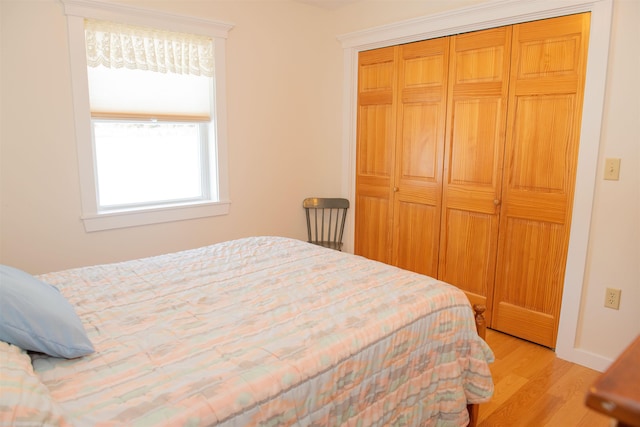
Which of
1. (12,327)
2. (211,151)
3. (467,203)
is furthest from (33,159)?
(467,203)

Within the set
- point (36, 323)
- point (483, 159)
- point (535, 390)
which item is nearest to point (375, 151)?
point (483, 159)

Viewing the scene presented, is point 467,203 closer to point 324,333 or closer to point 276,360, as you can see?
point 324,333

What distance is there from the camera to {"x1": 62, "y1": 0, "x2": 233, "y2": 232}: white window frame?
2643 millimetres

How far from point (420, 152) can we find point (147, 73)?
2.11 m

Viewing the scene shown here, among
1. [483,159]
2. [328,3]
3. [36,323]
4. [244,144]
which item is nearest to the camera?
[36,323]

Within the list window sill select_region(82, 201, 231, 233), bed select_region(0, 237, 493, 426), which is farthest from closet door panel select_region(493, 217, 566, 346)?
window sill select_region(82, 201, 231, 233)

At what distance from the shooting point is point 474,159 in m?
3.11

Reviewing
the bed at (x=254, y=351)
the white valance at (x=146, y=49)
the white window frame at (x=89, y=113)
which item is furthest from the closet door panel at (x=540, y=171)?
the white valance at (x=146, y=49)

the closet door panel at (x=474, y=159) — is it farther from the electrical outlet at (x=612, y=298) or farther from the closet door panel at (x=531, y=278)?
the electrical outlet at (x=612, y=298)

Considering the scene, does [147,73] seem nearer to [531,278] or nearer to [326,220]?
[326,220]

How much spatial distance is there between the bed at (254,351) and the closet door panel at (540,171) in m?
1.19

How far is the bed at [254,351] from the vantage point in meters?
1.13

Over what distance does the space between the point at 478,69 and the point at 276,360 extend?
8.47 ft

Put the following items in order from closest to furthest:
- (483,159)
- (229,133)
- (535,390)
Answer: (535,390)
(483,159)
(229,133)
